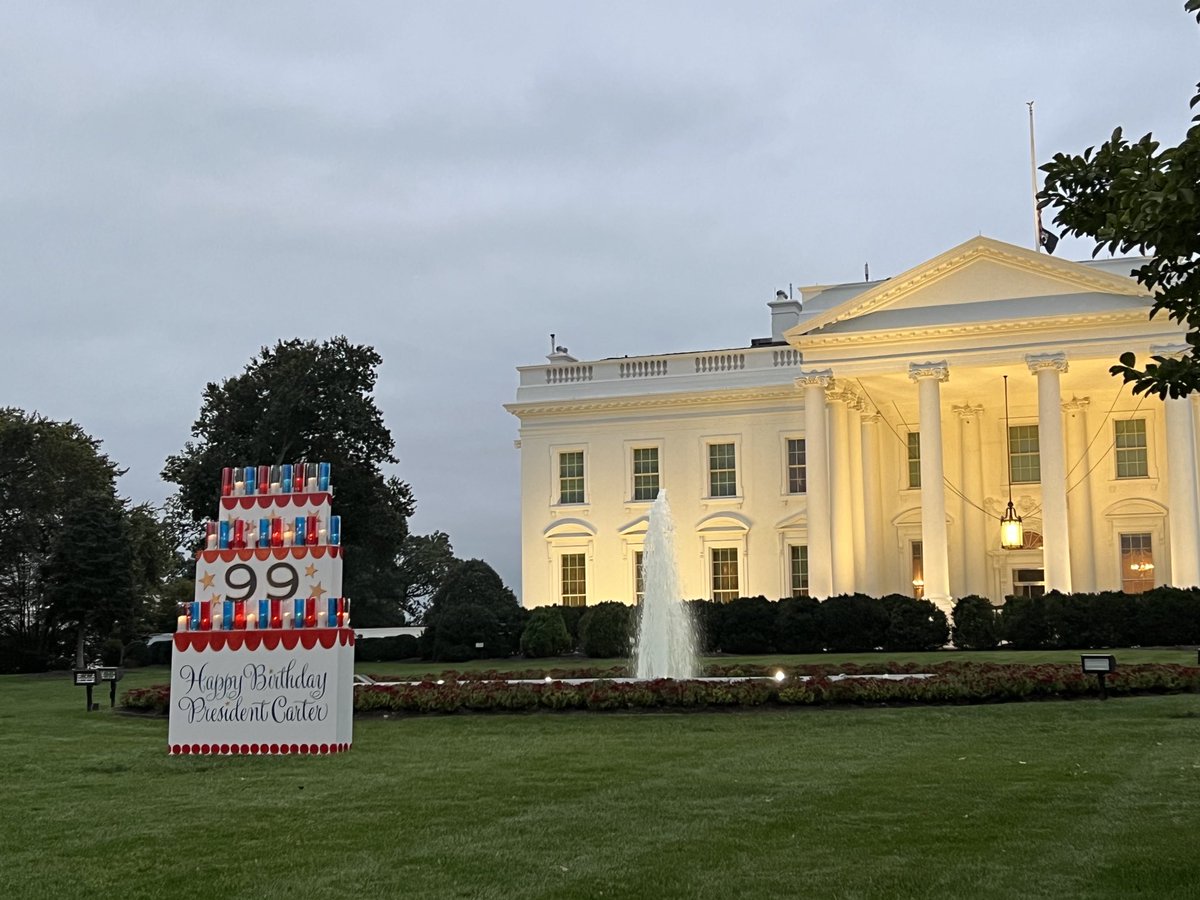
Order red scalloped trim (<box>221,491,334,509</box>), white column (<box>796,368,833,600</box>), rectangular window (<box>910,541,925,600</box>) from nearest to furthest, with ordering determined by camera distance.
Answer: red scalloped trim (<box>221,491,334,509</box>)
white column (<box>796,368,833,600</box>)
rectangular window (<box>910,541,925,600</box>)

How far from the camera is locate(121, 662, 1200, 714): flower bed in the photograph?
62.4ft

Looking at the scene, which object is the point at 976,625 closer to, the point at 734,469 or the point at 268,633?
the point at 734,469

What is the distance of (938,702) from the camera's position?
1920 cm

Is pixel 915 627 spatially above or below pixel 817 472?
below

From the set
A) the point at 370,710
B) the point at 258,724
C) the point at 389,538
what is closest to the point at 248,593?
the point at 258,724

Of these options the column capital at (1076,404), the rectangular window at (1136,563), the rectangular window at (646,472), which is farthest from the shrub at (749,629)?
the column capital at (1076,404)

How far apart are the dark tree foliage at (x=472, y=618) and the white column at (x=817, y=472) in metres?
8.89

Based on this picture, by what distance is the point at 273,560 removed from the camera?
16188 mm

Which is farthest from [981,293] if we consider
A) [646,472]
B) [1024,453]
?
[646,472]

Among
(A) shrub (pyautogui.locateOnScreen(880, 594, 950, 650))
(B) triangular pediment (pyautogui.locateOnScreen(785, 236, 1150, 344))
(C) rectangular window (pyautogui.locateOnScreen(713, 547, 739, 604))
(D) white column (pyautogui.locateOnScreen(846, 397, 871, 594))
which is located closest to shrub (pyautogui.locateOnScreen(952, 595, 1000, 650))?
(A) shrub (pyautogui.locateOnScreen(880, 594, 950, 650))

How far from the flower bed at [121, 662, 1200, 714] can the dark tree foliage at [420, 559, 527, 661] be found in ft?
60.5

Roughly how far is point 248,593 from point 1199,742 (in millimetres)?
10915

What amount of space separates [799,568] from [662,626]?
1998cm

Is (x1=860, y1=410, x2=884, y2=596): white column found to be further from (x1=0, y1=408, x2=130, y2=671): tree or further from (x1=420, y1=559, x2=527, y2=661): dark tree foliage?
(x1=0, y1=408, x2=130, y2=671): tree
